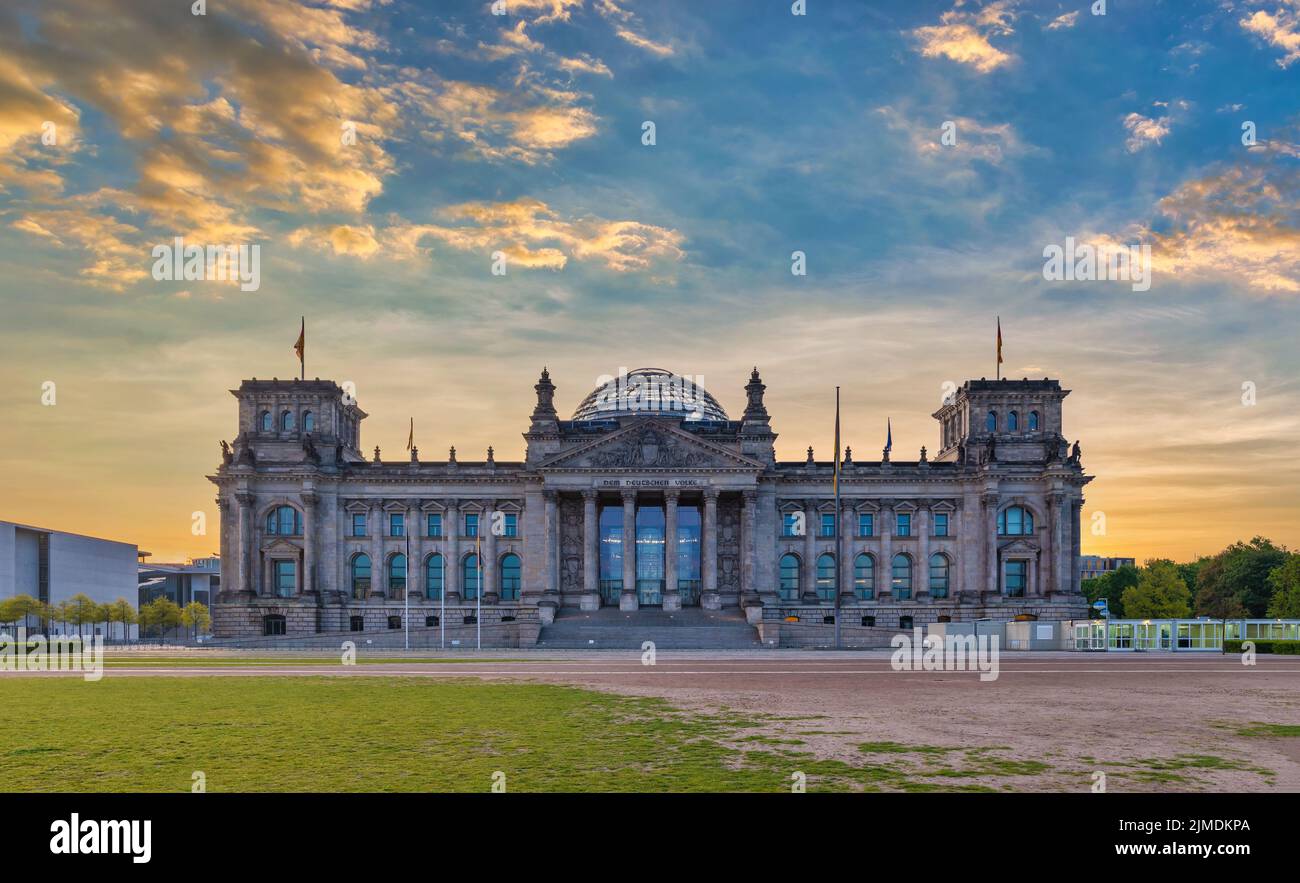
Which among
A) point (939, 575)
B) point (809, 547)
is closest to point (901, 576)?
point (939, 575)

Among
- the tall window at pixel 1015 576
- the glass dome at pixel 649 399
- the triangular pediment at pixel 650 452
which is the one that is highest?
the glass dome at pixel 649 399

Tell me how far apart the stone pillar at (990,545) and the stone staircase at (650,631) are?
1070 inches

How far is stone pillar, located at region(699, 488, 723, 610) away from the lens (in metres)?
97.9

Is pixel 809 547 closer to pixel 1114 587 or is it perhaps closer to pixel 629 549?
pixel 629 549

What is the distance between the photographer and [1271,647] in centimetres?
6625

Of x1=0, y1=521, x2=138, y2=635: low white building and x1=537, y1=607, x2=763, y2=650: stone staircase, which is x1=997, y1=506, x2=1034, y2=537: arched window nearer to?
x1=537, y1=607, x2=763, y2=650: stone staircase

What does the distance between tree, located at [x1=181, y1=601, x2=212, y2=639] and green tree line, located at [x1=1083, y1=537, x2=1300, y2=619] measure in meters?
126

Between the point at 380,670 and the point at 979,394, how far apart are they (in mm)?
76970

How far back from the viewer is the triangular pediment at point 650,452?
98.4 m

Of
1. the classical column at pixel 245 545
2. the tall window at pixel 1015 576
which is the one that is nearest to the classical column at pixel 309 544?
the classical column at pixel 245 545

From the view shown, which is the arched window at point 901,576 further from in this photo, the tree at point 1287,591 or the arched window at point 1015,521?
the tree at point 1287,591
